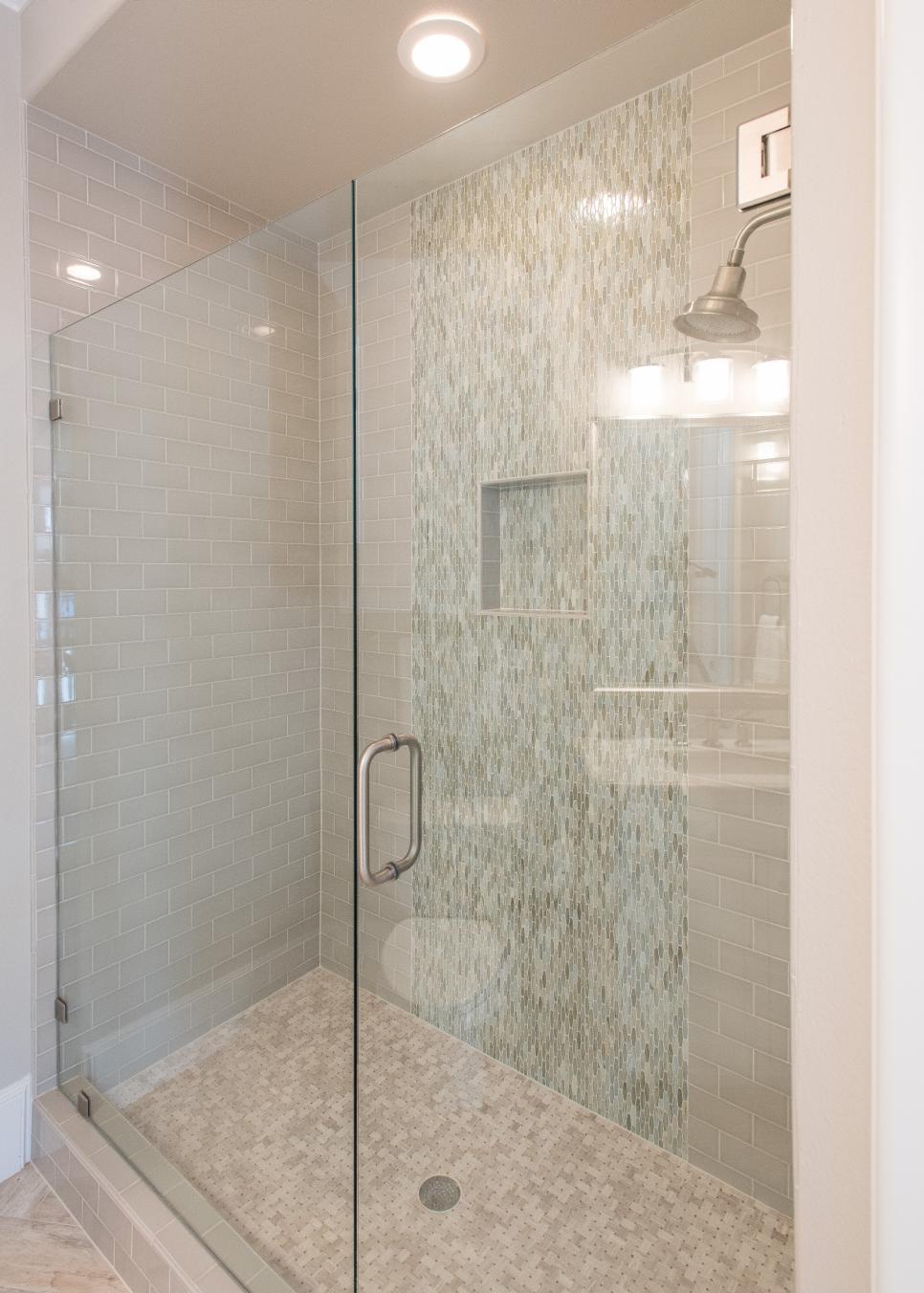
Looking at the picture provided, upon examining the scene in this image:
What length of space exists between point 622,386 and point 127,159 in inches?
70.5

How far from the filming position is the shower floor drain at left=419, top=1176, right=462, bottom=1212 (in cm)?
109

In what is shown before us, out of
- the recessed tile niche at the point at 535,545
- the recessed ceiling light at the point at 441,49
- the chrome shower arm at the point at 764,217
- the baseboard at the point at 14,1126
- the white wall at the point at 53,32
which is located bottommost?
the baseboard at the point at 14,1126

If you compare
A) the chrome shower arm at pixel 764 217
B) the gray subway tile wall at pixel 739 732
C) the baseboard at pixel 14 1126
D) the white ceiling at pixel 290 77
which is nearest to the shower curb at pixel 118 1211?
the baseboard at pixel 14 1126

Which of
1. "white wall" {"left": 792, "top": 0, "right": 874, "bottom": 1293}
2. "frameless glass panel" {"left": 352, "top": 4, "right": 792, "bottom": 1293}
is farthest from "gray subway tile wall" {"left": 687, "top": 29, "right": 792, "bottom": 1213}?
"white wall" {"left": 792, "top": 0, "right": 874, "bottom": 1293}

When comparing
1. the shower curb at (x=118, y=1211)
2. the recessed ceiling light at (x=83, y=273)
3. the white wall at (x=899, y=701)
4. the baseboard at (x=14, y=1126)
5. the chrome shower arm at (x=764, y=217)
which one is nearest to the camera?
the white wall at (x=899, y=701)

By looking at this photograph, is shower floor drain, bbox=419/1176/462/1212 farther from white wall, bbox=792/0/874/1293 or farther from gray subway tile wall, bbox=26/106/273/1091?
gray subway tile wall, bbox=26/106/273/1091

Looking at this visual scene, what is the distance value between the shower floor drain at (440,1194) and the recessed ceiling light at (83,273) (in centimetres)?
216

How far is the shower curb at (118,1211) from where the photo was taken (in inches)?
50.4

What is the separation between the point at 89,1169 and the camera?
4.92ft

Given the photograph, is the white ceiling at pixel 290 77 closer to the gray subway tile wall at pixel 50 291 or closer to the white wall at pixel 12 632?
the gray subway tile wall at pixel 50 291

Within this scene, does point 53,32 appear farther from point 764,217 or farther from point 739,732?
point 739,732

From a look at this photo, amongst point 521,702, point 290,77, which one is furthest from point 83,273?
point 521,702

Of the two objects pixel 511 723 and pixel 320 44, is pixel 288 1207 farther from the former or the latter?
pixel 320 44

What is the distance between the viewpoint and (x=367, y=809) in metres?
1.13
